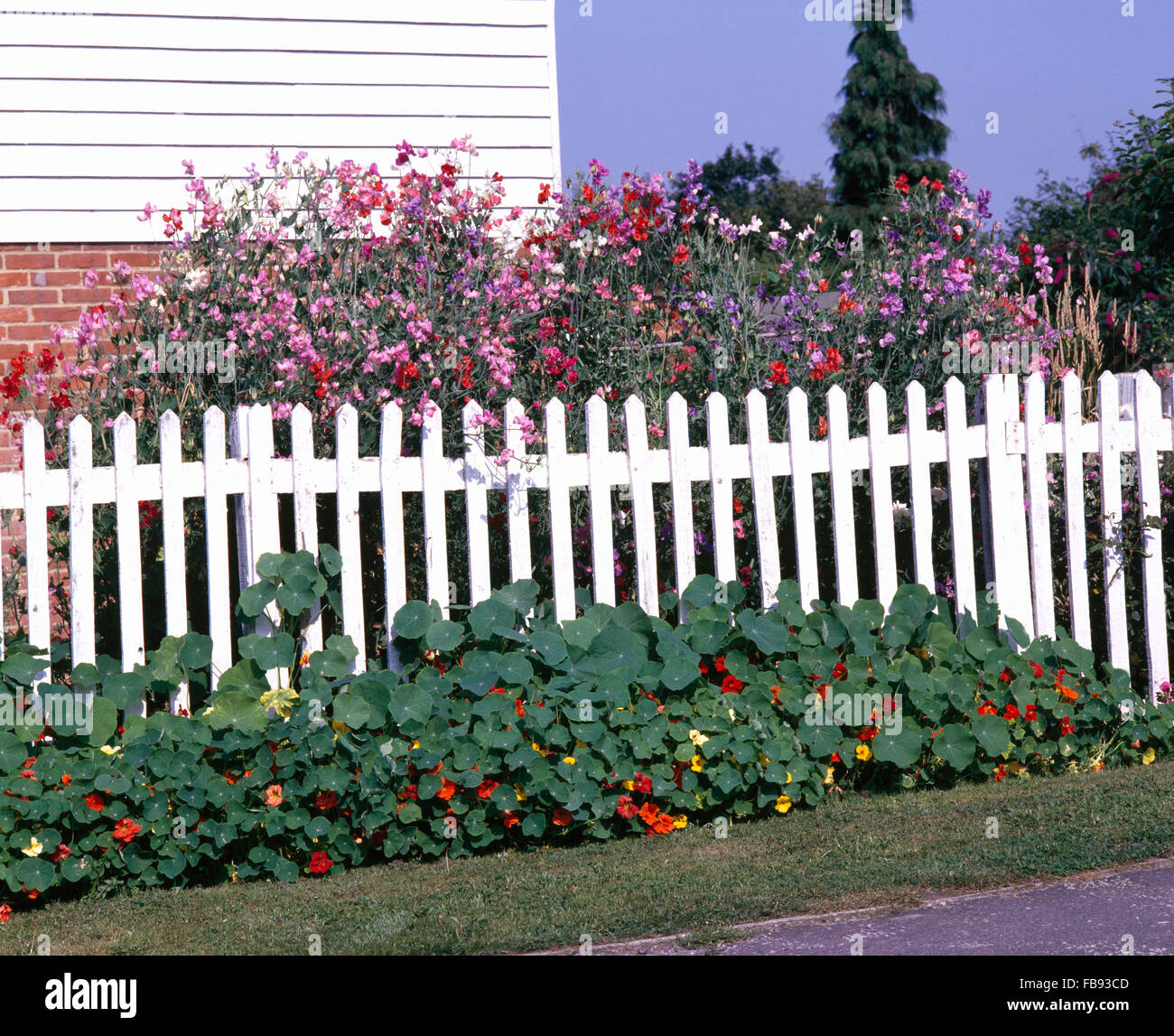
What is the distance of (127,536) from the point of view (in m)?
4.38

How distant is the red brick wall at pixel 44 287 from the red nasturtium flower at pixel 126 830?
3171 millimetres

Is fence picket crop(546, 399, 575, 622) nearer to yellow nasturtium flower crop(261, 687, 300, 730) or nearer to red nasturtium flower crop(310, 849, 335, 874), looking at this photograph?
yellow nasturtium flower crop(261, 687, 300, 730)

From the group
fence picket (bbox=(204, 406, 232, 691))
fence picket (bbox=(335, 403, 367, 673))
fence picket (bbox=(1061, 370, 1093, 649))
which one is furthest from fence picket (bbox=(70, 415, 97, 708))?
fence picket (bbox=(1061, 370, 1093, 649))

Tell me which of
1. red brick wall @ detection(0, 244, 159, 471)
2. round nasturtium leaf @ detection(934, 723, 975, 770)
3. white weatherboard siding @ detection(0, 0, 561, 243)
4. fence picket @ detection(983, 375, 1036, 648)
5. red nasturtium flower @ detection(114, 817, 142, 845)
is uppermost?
white weatherboard siding @ detection(0, 0, 561, 243)

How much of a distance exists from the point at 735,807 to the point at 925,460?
1645 mm

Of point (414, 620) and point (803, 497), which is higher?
point (803, 497)

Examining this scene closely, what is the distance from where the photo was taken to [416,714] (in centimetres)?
410

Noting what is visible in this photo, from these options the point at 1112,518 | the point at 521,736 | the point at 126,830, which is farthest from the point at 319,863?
the point at 1112,518

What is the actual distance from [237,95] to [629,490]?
11.0ft

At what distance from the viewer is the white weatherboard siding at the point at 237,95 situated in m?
6.27

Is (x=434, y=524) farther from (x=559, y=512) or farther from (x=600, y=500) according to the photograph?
(x=600, y=500)

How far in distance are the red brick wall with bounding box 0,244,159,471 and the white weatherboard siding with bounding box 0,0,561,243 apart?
0.08 m

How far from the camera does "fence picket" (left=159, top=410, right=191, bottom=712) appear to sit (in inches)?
173
